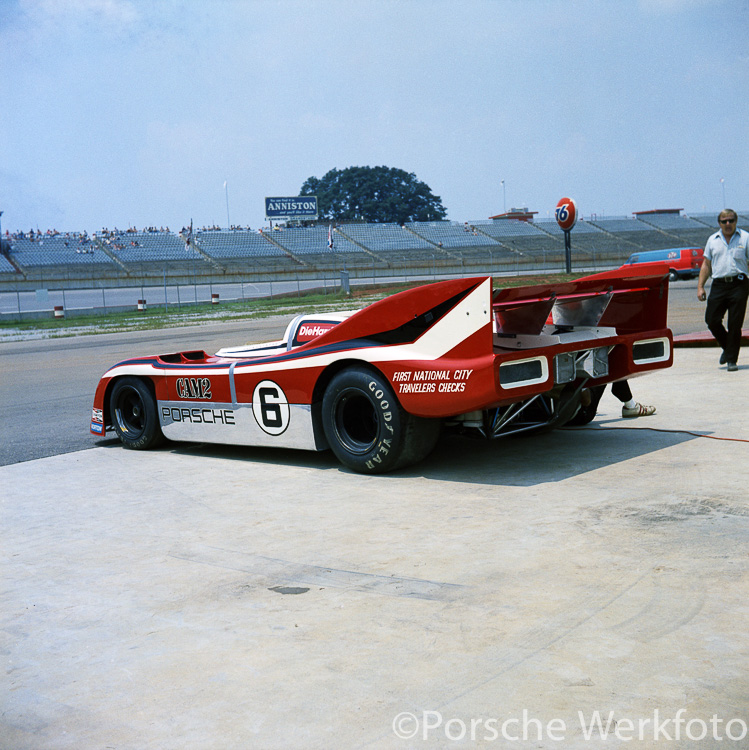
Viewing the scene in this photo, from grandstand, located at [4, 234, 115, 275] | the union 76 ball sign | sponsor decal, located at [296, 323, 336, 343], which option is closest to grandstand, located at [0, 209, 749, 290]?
grandstand, located at [4, 234, 115, 275]

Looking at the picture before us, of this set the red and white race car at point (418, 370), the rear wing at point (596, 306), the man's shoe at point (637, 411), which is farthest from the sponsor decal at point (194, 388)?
the man's shoe at point (637, 411)

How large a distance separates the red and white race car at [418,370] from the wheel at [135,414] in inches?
0.8

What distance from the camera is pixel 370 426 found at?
5.78m

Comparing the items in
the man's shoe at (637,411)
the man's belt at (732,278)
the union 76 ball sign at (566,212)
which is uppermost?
the union 76 ball sign at (566,212)

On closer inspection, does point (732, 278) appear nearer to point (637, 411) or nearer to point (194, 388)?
point (637, 411)

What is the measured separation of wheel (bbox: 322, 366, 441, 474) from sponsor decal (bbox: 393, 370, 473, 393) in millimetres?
122

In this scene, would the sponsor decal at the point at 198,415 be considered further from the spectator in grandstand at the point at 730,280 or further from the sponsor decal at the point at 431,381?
the spectator in grandstand at the point at 730,280

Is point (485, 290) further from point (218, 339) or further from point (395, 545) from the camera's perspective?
point (218, 339)

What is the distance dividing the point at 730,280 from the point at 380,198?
128704mm

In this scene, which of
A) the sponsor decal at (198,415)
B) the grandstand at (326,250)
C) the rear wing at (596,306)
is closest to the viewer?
the rear wing at (596,306)

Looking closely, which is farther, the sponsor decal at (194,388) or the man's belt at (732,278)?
the man's belt at (732,278)

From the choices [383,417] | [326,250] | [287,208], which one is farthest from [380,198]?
[383,417]

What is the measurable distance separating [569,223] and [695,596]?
110ft

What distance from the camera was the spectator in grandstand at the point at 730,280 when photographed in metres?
8.99
